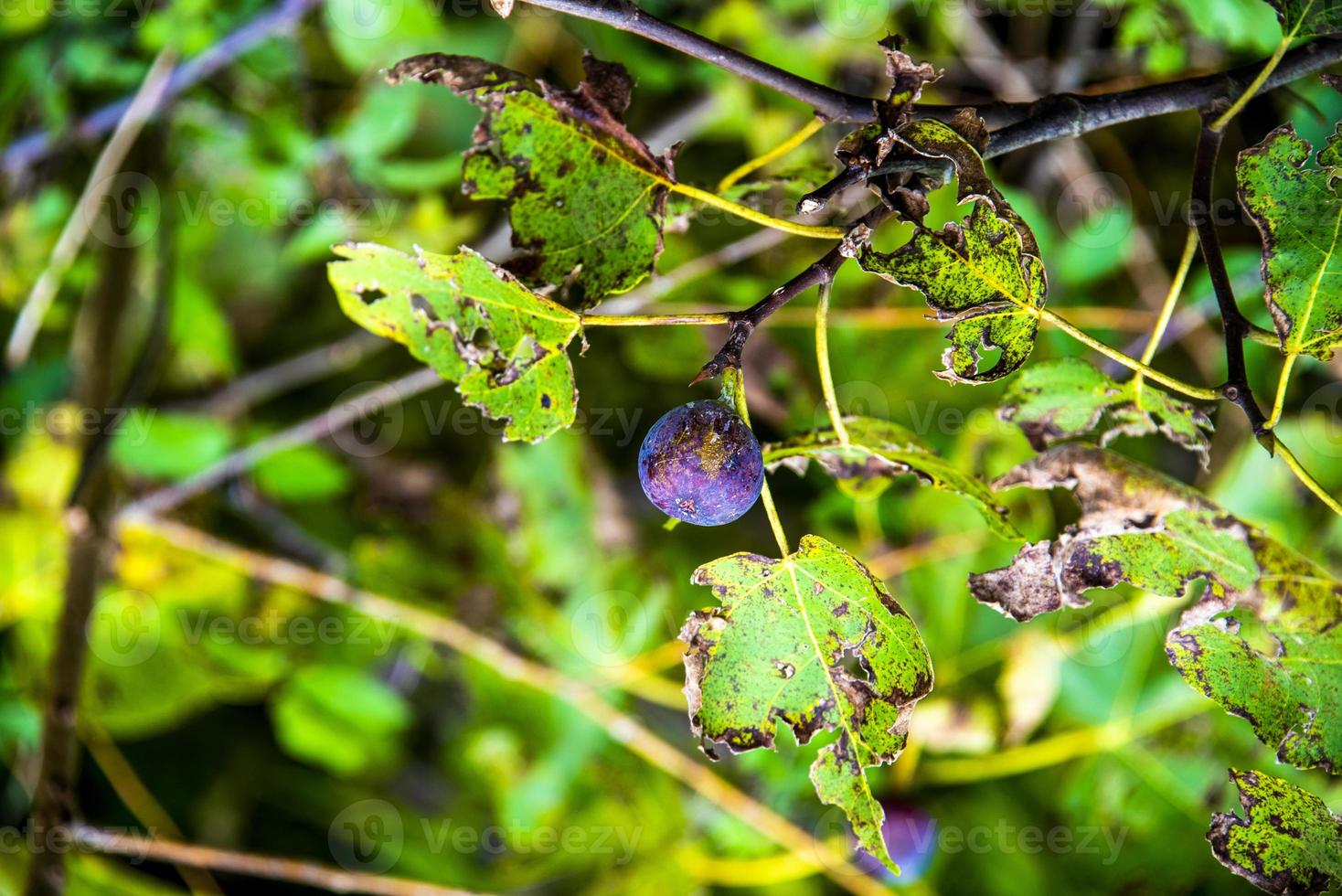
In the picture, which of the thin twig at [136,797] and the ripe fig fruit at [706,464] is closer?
the ripe fig fruit at [706,464]

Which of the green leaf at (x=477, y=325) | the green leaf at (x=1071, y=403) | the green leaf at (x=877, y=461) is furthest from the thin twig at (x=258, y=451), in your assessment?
the green leaf at (x=1071, y=403)

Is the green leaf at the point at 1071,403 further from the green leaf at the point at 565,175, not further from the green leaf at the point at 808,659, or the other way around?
the green leaf at the point at 565,175

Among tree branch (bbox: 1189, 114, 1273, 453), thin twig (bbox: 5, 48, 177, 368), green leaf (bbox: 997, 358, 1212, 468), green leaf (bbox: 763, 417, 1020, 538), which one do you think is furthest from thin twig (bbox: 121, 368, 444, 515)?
tree branch (bbox: 1189, 114, 1273, 453)

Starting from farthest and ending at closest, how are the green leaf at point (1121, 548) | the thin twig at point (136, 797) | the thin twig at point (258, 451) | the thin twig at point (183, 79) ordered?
1. the thin twig at point (136, 797)
2. the thin twig at point (258, 451)
3. the thin twig at point (183, 79)
4. the green leaf at point (1121, 548)

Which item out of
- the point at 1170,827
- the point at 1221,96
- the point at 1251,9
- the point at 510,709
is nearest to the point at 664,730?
the point at 510,709

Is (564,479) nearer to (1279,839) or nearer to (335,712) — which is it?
(335,712)

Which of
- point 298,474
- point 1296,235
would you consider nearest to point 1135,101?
point 1296,235
